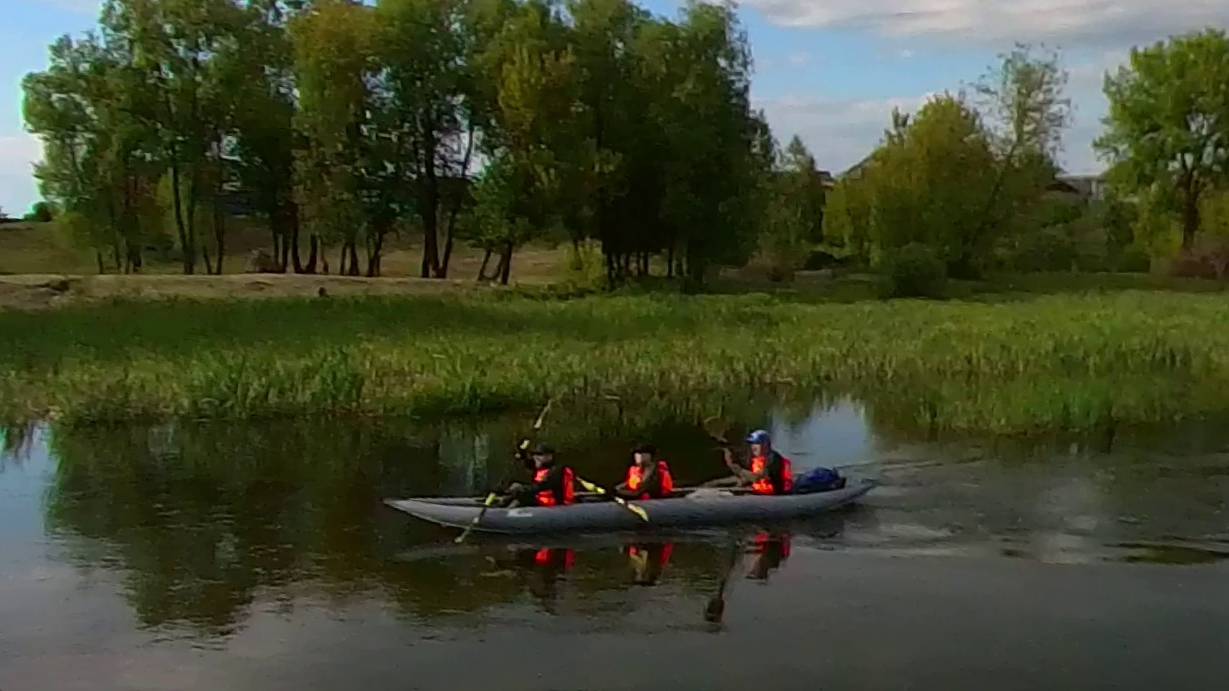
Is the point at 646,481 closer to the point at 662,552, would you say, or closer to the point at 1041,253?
the point at 662,552

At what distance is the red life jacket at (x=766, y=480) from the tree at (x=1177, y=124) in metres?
50.9

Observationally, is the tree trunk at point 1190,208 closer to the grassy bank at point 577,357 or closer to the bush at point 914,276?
the bush at point 914,276

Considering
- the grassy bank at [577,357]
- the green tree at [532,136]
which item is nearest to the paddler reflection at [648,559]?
the grassy bank at [577,357]

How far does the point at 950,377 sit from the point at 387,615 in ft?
54.1

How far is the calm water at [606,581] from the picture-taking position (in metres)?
11.2

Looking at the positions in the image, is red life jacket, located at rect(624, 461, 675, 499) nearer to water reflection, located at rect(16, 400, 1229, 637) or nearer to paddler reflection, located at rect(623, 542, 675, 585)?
water reflection, located at rect(16, 400, 1229, 637)

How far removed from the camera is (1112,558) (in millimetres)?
14359

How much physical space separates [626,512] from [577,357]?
473 inches

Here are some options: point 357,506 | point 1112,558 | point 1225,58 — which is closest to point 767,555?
point 1112,558

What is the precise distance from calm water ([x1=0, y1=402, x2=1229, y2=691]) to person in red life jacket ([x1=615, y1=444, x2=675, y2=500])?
2.19ft

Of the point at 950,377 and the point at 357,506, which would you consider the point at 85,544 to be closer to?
the point at 357,506

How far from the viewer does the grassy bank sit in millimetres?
22594

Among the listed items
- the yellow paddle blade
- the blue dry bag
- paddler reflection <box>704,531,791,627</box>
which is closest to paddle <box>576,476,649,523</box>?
the yellow paddle blade

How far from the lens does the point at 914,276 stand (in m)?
50.0
